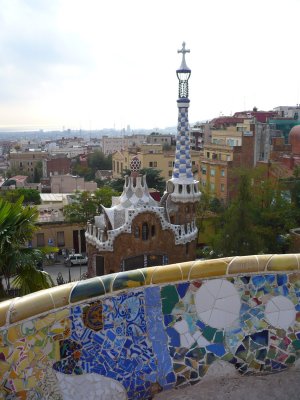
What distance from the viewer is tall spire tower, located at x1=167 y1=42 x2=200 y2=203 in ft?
52.3

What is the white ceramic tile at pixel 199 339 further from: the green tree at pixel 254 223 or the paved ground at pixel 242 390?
the green tree at pixel 254 223

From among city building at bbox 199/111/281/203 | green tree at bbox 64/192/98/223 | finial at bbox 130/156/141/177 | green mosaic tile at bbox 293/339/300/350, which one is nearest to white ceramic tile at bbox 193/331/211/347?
green mosaic tile at bbox 293/339/300/350

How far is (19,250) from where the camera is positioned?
7359 millimetres

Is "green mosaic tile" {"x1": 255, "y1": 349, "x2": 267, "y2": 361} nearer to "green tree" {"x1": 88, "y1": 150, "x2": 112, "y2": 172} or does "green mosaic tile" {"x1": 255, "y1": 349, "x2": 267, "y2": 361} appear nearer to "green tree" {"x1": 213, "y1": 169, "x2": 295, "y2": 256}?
"green tree" {"x1": 213, "y1": 169, "x2": 295, "y2": 256}

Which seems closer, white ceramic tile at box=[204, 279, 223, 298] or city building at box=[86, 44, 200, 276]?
white ceramic tile at box=[204, 279, 223, 298]

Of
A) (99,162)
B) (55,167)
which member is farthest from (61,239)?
(99,162)

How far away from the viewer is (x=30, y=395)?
14.0 ft

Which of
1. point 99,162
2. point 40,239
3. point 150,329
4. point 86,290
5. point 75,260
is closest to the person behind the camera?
point 86,290

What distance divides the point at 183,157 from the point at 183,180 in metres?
0.92

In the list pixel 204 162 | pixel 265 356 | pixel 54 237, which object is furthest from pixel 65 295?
pixel 204 162

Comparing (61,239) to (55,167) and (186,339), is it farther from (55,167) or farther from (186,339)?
(55,167)

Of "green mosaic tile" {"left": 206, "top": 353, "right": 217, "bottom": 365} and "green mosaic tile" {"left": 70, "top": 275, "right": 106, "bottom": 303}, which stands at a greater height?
"green mosaic tile" {"left": 70, "top": 275, "right": 106, "bottom": 303}

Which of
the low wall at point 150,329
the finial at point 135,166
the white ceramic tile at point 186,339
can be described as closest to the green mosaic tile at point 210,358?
the low wall at point 150,329

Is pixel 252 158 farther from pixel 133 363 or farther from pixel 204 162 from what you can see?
pixel 133 363
